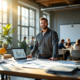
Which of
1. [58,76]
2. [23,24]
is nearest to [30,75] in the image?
[58,76]

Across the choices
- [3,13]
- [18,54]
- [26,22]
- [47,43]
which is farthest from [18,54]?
[26,22]

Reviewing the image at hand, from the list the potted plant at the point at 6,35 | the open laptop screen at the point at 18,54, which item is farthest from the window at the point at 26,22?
the open laptop screen at the point at 18,54

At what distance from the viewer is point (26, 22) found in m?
10.5

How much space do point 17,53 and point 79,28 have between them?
A: 34.8 ft

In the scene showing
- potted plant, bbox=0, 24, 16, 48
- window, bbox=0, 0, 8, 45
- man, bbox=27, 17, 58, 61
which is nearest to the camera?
man, bbox=27, 17, 58, 61

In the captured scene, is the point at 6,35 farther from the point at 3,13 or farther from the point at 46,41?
the point at 46,41

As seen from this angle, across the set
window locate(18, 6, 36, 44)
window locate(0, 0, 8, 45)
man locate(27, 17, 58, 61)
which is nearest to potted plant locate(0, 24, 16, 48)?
window locate(0, 0, 8, 45)

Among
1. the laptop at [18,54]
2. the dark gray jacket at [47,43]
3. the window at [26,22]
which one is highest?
the window at [26,22]

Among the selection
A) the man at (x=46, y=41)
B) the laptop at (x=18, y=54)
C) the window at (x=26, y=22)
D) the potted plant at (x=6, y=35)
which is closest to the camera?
the laptop at (x=18, y=54)

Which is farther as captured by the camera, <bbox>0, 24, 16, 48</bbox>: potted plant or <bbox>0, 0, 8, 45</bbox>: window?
<bbox>0, 0, 8, 45</bbox>: window

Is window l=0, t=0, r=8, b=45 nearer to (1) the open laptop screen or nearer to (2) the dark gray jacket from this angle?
(2) the dark gray jacket

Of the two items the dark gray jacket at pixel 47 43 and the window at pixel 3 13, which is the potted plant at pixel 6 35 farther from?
the dark gray jacket at pixel 47 43

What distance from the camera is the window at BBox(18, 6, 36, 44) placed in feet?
31.7

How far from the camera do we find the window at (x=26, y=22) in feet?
31.7
